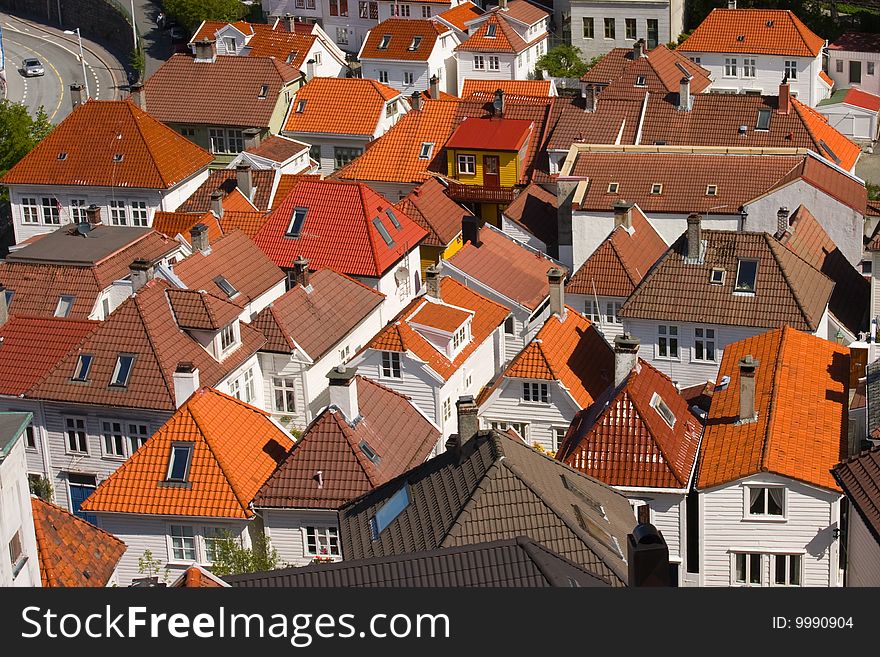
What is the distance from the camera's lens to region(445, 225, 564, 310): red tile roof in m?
68.2

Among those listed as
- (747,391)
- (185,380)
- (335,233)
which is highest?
(335,233)

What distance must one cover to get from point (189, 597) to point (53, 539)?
62.3ft

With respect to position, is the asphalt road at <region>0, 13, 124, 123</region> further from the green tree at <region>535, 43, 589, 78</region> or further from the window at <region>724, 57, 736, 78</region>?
the window at <region>724, 57, 736, 78</region>

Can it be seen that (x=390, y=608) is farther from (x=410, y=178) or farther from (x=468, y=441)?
(x=410, y=178)

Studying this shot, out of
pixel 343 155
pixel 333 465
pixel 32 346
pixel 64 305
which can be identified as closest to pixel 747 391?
pixel 333 465

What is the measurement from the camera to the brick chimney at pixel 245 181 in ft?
263

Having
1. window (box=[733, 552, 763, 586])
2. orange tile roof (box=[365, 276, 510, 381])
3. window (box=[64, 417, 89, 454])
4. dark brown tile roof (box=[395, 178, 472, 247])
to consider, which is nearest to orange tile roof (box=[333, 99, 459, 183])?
dark brown tile roof (box=[395, 178, 472, 247])

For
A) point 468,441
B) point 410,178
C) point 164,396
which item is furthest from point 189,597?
point 410,178

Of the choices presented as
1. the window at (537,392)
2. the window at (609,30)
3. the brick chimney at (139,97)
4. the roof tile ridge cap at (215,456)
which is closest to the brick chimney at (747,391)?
the window at (537,392)

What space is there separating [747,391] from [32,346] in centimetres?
2602

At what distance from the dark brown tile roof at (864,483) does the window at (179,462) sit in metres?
19.8

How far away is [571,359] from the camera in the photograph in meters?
59.6

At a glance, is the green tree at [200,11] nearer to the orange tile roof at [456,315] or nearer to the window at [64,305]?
the window at [64,305]

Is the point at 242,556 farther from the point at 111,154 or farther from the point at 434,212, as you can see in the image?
the point at 111,154
